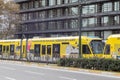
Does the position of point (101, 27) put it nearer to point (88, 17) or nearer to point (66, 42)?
point (88, 17)

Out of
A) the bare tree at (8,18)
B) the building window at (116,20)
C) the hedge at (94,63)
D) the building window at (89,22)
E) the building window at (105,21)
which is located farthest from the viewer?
the bare tree at (8,18)

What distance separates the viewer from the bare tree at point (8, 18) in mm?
84750

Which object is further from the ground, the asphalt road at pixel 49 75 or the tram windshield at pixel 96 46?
the tram windshield at pixel 96 46

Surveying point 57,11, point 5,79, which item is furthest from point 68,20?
point 5,79

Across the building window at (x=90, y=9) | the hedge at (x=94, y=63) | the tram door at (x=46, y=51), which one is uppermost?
the building window at (x=90, y=9)

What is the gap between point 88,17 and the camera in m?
74.6

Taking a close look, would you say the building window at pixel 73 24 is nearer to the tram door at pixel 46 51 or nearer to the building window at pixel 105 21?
the building window at pixel 105 21

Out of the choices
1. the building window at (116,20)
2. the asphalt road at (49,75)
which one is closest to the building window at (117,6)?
the building window at (116,20)

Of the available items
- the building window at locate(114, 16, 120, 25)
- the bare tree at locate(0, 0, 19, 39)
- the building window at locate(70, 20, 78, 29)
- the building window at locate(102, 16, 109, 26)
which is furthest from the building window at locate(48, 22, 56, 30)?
the building window at locate(114, 16, 120, 25)

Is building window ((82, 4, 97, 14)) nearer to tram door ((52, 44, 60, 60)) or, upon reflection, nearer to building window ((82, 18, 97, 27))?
building window ((82, 18, 97, 27))

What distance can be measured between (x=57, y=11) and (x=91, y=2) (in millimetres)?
13389

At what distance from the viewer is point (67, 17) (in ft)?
261

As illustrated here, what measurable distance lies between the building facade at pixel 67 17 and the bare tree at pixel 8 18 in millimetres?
5729

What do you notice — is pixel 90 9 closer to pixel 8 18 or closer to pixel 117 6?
pixel 117 6
